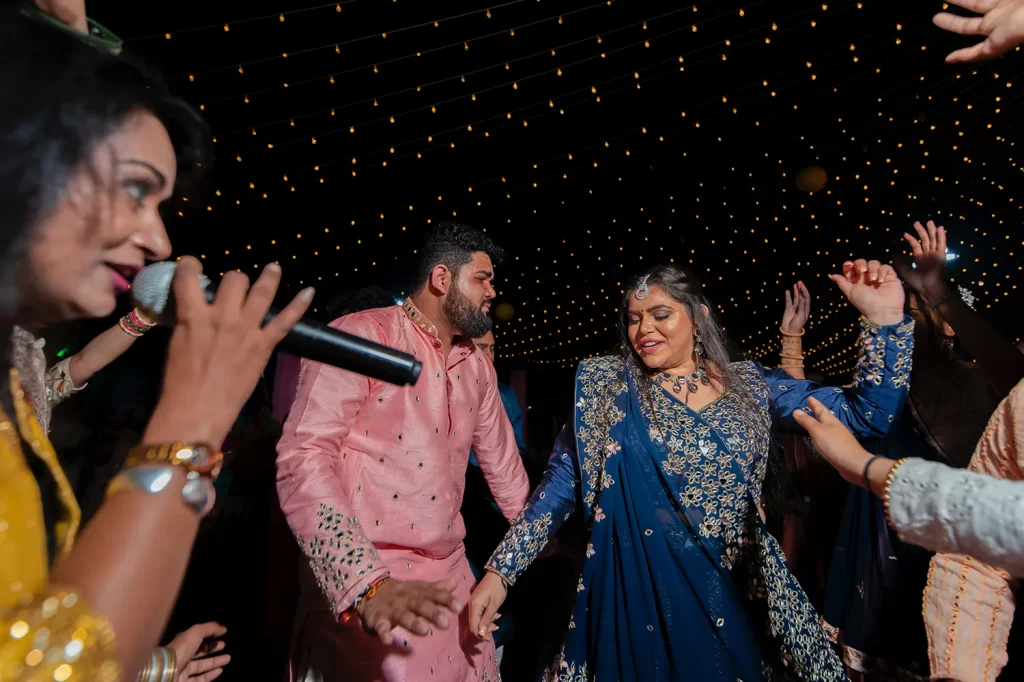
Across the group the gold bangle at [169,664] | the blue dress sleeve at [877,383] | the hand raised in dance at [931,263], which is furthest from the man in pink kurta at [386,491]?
the hand raised in dance at [931,263]

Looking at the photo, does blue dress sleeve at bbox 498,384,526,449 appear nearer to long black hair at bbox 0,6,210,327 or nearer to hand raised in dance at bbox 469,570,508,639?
hand raised in dance at bbox 469,570,508,639

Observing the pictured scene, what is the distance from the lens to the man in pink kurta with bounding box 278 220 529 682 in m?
1.44

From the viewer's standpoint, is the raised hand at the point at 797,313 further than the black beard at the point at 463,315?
Yes

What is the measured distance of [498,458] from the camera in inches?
86.0

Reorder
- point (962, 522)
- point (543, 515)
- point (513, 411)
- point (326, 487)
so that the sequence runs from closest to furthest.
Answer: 1. point (962, 522)
2. point (326, 487)
3. point (543, 515)
4. point (513, 411)

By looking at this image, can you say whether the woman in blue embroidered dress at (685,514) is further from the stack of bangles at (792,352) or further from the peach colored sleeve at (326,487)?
the stack of bangles at (792,352)

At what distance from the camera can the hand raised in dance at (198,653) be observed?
43.3 inches

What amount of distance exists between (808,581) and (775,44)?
4.20 m

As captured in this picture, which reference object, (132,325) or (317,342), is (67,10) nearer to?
(317,342)

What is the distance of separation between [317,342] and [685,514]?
146 centimetres

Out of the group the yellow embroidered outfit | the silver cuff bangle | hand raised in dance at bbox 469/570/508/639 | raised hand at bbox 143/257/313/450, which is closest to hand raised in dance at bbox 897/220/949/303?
hand raised in dance at bbox 469/570/508/639

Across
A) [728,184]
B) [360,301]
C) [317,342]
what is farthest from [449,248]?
[728,184]

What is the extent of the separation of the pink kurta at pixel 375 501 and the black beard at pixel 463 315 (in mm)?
187

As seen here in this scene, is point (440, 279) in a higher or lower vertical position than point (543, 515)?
higher
